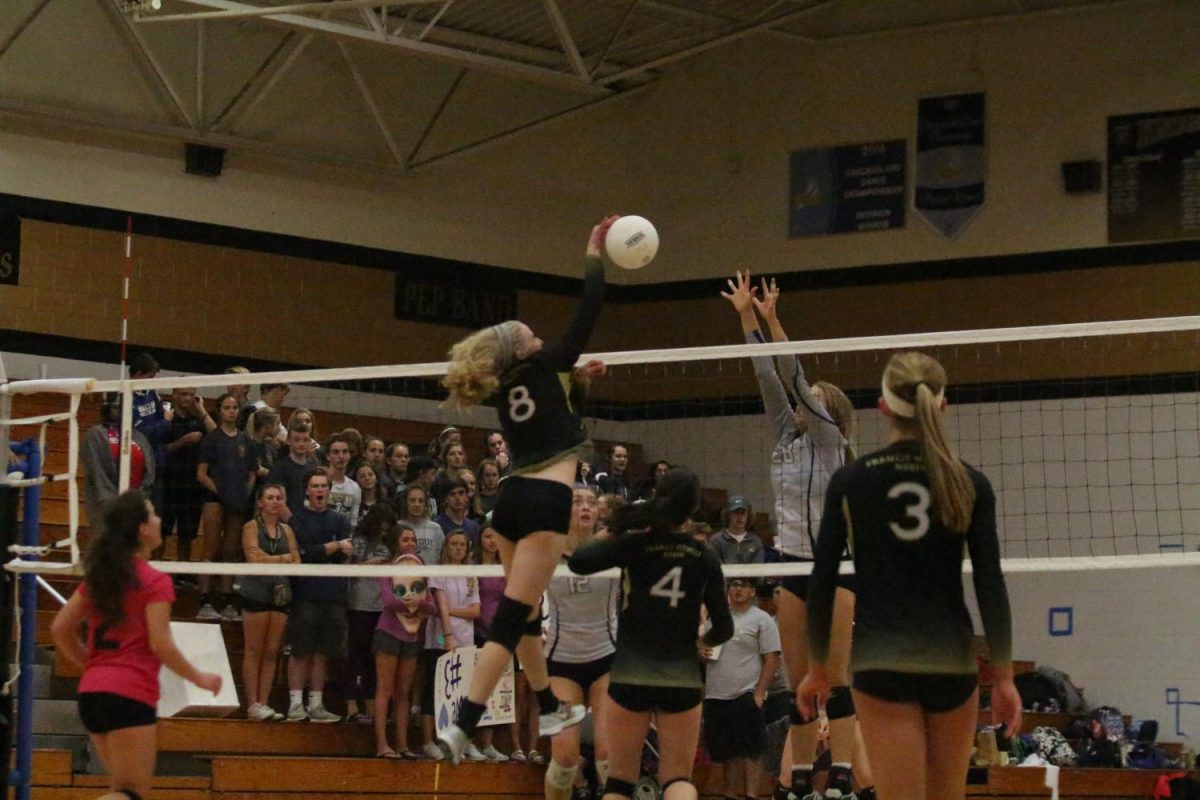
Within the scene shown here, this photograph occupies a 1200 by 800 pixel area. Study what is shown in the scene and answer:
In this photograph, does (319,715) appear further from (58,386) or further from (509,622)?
(509,622)

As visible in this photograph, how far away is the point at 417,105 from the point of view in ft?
67.6

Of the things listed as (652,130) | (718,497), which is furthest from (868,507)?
(652,130)

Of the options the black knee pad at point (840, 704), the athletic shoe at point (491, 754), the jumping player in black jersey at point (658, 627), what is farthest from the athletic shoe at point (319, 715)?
the jumping player in black jersey at point (658, 627)

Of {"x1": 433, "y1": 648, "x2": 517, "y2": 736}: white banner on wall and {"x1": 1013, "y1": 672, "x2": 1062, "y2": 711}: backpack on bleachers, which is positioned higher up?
{"x1": 433, "y1": 648, "x2": 517, "y2": 736}: white banner on wall

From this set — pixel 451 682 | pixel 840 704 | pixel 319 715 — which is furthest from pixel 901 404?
pixel 319 715

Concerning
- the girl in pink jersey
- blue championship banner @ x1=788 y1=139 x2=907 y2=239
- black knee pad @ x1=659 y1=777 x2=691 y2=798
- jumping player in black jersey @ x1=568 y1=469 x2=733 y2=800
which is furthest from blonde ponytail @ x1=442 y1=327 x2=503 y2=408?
blue championship banner @ x1=788 y1=139 x2=907 y2=239

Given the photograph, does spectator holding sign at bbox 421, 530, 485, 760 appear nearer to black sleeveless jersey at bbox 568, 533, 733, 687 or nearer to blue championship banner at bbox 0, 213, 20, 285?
black sleeveless jersey at bbox 568, 533, 733, 687

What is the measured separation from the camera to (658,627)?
7.88m

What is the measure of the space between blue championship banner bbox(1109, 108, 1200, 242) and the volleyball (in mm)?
12743

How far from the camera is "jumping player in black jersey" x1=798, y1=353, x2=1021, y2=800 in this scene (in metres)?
5.84

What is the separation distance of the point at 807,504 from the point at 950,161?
1228cm

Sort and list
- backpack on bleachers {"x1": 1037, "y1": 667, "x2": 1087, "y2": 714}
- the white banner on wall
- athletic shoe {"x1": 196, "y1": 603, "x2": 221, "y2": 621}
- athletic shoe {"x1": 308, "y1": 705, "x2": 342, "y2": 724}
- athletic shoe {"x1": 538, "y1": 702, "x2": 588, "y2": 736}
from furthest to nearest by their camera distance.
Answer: backpack on bleachers {"x1": 1037, "y1": 667, "x2": 1087, "y2": 714} → athletic shoe {"x1": 196, "y1": 603, "x2": 221, "y2": 621} → athletic shoe {"x1": 308, "y1": 705, "x2": 342, "y2": 724} → the white banner on wall → athletic shoe {"x1": 538, "y1": 702, "x2": 588, "y2": 736}

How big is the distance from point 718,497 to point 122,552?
43.1 ft

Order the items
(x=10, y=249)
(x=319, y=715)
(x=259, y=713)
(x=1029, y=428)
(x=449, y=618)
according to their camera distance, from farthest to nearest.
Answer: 1. (x=1029, y=428)
2. (x=10, y=249)
3. (x=449, y=618)
4. (x=319, y=715)
5. (x=259, y=713)
